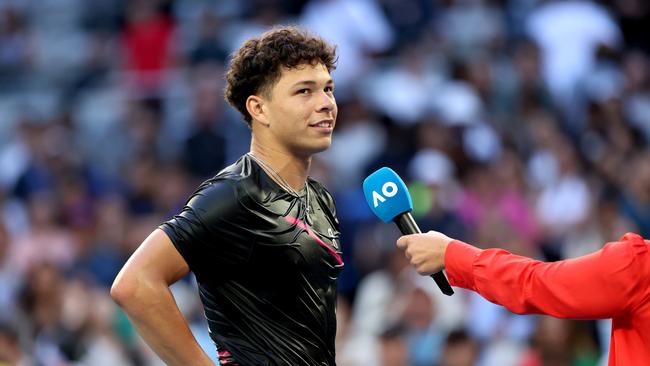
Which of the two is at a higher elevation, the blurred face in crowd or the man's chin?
the blurred face in crowd

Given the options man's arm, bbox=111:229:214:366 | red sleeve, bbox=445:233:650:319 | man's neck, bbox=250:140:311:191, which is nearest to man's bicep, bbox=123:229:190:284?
man's arm, bbox=111:229:214:366

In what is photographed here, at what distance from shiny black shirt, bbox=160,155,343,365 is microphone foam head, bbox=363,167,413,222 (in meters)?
0.27

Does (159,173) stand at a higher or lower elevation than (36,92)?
lower

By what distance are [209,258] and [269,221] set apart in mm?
269

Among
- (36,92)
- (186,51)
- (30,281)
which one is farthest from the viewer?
(36,92)

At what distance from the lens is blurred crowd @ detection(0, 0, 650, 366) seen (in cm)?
927

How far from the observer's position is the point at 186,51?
44.8ft

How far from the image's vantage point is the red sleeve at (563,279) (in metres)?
4.62

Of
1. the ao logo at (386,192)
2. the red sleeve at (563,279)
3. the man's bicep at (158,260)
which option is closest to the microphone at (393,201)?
the ao logo at (386,192)

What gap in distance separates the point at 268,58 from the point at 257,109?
213mm

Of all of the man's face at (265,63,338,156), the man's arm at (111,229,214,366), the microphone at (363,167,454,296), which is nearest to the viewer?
the man's arm at (111,229,214,366)

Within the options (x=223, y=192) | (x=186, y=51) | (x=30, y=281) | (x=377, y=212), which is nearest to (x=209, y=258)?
(x=223, y=192)

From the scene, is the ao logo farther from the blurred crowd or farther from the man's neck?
the blurred crowd

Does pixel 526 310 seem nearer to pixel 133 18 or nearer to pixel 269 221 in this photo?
pixel 269 221
